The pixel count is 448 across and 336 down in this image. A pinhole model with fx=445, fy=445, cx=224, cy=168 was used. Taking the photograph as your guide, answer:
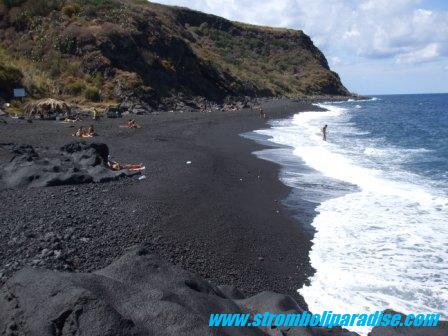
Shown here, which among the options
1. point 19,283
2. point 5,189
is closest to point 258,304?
point 19,283

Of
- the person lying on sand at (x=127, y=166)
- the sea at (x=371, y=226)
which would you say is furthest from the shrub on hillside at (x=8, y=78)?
the person lying on sand at (x=127, y=166)

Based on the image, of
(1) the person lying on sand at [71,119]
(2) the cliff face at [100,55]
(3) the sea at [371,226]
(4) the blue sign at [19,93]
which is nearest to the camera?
(3) the sea at [371,226]

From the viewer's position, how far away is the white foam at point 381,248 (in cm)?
635

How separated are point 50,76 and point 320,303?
3495 cm

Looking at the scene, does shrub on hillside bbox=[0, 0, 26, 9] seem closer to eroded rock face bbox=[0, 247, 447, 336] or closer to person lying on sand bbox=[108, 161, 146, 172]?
person lying on sand bbox=[108, 161, 146, 172]

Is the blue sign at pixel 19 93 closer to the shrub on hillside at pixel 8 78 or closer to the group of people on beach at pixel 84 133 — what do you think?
the shrub on hillside at pixel 8 78

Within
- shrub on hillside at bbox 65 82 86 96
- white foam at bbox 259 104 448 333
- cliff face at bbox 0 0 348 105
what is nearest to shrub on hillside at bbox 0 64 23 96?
cliff face at bbox 0 0 348 105

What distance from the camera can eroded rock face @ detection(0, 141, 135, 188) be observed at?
1045cm

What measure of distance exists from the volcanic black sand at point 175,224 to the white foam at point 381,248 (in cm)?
45

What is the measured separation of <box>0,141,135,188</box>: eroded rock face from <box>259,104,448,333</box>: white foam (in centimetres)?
565

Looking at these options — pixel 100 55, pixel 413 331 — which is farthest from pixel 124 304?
pixel 100 55

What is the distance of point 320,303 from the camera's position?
20.3 ft

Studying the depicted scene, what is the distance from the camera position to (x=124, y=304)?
381 cm

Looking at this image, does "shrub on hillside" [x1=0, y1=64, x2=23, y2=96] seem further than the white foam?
Yes
